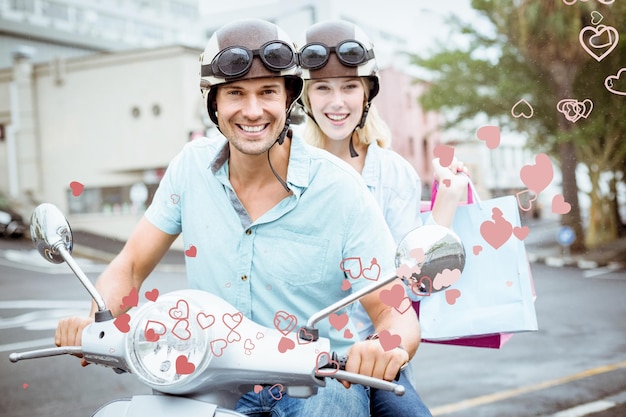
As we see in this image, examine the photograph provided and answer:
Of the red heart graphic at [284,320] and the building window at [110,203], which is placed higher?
the red heart graphic at [284,320]

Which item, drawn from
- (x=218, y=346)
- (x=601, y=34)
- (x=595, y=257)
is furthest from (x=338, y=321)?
(x=595, y=257)

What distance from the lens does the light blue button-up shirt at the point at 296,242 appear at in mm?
1585

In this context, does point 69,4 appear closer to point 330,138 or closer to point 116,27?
point 116,27

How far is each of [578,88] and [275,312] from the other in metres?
1.72

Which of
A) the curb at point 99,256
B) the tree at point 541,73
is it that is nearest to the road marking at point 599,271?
the tree at point 541,73

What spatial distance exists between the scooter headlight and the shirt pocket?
354 millimetres

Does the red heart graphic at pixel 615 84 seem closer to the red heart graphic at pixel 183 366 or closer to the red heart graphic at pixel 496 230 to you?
the red heart graphic at pixel 496 230

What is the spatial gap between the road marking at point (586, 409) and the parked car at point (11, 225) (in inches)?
133

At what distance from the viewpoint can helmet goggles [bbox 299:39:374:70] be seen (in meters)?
2.10

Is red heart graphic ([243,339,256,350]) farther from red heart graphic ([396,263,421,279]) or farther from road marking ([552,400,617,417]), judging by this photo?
road marking ([552,400,617,417])

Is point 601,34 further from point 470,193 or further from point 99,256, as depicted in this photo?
point 99,256

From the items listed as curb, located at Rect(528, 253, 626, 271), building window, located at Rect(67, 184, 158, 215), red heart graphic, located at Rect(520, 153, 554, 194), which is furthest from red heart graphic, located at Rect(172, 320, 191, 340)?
curb, located at Rect(528, 253, 626, 271)

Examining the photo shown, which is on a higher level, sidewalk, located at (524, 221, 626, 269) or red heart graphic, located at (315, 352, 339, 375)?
red heart graphic, located at (315, 352, 339, 375)

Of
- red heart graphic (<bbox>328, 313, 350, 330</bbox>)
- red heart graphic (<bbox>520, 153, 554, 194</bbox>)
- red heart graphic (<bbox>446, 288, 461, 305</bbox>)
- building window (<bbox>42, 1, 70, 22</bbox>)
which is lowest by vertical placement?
red heart graphic (<bbox>446, 288, 461, 305</bbox>)
